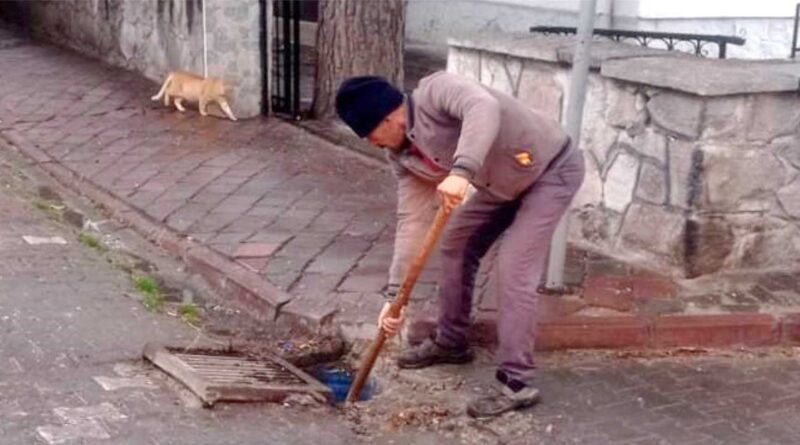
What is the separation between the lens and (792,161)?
20.2ft

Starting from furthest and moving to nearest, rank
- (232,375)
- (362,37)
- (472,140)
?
(362,37), (232,375), (472,140)

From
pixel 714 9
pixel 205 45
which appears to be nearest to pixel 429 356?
pixel 205 45

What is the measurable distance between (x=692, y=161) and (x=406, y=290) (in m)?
1.84

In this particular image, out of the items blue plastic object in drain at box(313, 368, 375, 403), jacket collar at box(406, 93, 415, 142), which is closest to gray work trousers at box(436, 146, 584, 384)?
jacket collar at box(406, 93, 415, 142)

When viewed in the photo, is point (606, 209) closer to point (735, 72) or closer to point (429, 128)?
point (735, 72)

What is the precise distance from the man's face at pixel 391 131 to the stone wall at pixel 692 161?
1726mm

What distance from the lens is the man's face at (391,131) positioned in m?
4.68

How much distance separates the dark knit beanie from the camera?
4637 millimetres

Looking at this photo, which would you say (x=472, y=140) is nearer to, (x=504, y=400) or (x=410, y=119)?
(x=410, y=119)

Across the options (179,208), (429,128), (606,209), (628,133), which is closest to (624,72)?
(628,133)

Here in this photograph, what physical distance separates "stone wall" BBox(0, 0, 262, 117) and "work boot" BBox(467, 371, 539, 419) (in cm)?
523

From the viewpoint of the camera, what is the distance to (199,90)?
961 cm

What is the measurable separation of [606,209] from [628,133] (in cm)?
42

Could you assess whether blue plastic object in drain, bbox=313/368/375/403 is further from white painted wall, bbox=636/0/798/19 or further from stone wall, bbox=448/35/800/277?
white painted wall, bbox=636/0/798/19
